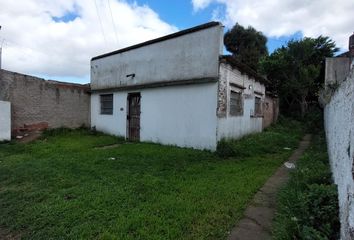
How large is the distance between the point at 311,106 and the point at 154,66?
15488mm

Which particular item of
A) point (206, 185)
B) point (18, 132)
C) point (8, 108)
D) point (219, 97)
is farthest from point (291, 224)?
point (18, 132)

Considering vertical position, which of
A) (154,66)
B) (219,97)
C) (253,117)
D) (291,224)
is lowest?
(291,224)

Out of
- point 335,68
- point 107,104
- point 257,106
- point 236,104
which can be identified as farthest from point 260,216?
point 335,68

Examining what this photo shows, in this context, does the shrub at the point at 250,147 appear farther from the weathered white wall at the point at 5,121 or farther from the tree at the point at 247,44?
the tree at the point at 247,44

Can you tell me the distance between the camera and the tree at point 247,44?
982 inches

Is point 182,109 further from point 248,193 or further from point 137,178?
point 248,193

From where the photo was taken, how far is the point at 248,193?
409cm

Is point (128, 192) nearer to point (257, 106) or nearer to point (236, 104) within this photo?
point (236, 104)

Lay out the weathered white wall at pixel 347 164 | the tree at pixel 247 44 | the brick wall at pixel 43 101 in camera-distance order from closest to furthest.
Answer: the weathered white wall at pixel 347 164
the brick wall at pixel 43 101
the tree at pixel 247 44

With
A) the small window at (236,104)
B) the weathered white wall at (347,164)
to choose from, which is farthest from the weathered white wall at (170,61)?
the weathered white wall at (347,164)

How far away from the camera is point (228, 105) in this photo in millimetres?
8258

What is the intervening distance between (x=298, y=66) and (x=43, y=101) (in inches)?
679

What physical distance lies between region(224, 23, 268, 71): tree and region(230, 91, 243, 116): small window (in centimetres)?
1665

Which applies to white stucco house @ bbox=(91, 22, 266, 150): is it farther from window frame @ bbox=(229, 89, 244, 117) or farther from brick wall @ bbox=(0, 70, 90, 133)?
brick wall @ bbox=(0, 70, 90, 133)
